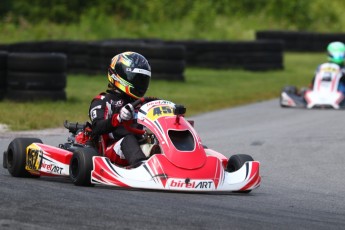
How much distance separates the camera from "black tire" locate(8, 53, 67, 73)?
49.7 feet

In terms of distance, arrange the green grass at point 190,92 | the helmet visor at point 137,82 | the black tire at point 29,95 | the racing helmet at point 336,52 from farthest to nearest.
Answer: the racing helmet at point 336,52 → the black tire at point 29,95 → the green grass at point 190,92 → the helmet visor at point 137,82

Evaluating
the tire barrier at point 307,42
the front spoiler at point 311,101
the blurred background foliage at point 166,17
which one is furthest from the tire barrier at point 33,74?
the tire barrier at point 307,42

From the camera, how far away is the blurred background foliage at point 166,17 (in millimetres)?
30375

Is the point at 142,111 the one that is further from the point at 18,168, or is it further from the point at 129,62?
the point at 18,168

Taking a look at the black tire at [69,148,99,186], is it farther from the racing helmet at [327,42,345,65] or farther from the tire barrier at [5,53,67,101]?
the racing helmet at [327,42,345,65]

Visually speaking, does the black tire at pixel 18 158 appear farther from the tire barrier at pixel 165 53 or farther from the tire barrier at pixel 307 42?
the tire barrier at pixel 307 42

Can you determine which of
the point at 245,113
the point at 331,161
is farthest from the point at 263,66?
the point at 331,161

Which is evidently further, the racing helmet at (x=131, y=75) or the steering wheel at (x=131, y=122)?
the racing helmet at (x=131, y=75)

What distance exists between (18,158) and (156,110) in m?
1.24

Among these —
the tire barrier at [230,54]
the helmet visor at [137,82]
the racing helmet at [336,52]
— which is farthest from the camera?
the tire barrier at [230,54]

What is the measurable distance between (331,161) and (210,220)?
469 centimetres

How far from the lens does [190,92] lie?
19.4 m

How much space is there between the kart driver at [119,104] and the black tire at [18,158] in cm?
60

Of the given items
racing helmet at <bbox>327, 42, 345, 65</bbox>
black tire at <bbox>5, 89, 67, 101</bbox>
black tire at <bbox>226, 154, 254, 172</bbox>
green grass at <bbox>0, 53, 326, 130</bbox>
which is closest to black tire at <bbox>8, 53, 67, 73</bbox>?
black tire at <bbox>5, 89, 67, 101</bbox>
